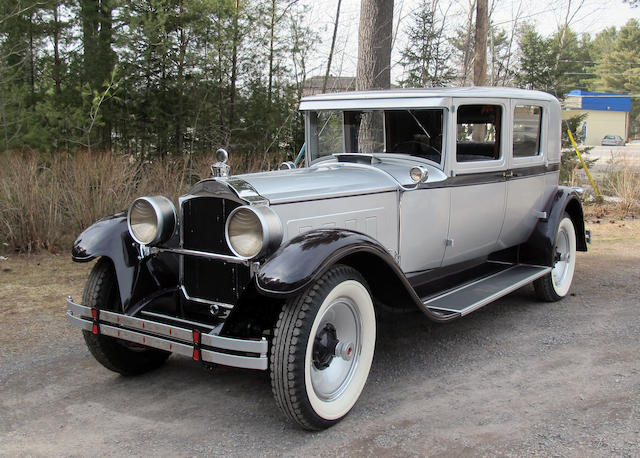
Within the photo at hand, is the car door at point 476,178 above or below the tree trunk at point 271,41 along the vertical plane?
below

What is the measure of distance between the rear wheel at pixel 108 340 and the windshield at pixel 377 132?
1907mm

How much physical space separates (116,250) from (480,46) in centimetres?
1041

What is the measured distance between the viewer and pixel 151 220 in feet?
11.5

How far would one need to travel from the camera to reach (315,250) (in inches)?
115

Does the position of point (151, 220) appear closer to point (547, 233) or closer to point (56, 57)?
point (547, 233)

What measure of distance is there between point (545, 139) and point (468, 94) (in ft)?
4.66

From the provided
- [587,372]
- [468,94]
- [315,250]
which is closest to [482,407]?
[587,372]

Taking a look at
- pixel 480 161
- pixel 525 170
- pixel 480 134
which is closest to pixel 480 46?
pixel 525 170

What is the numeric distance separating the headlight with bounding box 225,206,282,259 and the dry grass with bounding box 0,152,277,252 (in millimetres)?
4516

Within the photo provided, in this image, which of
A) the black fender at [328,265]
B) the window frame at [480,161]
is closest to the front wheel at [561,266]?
the window frame at [480,161]

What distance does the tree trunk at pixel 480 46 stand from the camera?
12.1 metres

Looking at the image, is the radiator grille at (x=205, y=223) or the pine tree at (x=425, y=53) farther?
the pine tree at (x=425, y=53)

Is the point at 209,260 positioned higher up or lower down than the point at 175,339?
higher up

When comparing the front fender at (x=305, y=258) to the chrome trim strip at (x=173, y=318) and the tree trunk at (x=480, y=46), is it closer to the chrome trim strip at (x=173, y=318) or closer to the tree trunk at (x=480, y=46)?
the chrome trim strip at (x=173, y=318)
